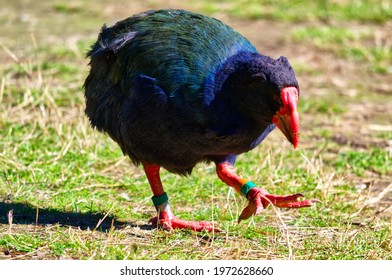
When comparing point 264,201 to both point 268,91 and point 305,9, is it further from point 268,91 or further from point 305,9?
point 305,9

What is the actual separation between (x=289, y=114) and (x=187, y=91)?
542 mm

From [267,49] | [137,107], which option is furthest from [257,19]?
[137,107]

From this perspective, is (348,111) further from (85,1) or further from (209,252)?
(85,1)

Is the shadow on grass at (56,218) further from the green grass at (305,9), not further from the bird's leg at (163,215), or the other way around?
the green grass at (305,9)

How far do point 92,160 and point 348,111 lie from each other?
2.77 metres

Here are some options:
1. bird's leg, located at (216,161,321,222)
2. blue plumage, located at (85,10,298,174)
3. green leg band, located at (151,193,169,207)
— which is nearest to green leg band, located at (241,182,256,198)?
bird's leg, located at (216,161,321,222)

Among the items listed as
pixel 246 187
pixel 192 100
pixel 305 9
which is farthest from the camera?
pixel 305 9

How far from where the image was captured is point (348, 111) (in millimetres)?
7500

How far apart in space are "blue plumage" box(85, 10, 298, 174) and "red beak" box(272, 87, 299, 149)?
0.04 m

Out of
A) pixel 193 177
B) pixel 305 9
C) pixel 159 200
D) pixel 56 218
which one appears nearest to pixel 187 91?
pixel 159 200

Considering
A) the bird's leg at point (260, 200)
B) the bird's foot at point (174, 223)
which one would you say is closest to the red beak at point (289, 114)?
the bird's leg at point (260, 200)

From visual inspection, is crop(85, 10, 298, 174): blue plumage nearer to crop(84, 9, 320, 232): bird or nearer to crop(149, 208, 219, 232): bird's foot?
crop(84, 9, 320, 232): bird

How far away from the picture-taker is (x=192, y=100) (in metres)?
4.23

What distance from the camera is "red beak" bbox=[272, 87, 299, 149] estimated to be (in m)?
4.06
